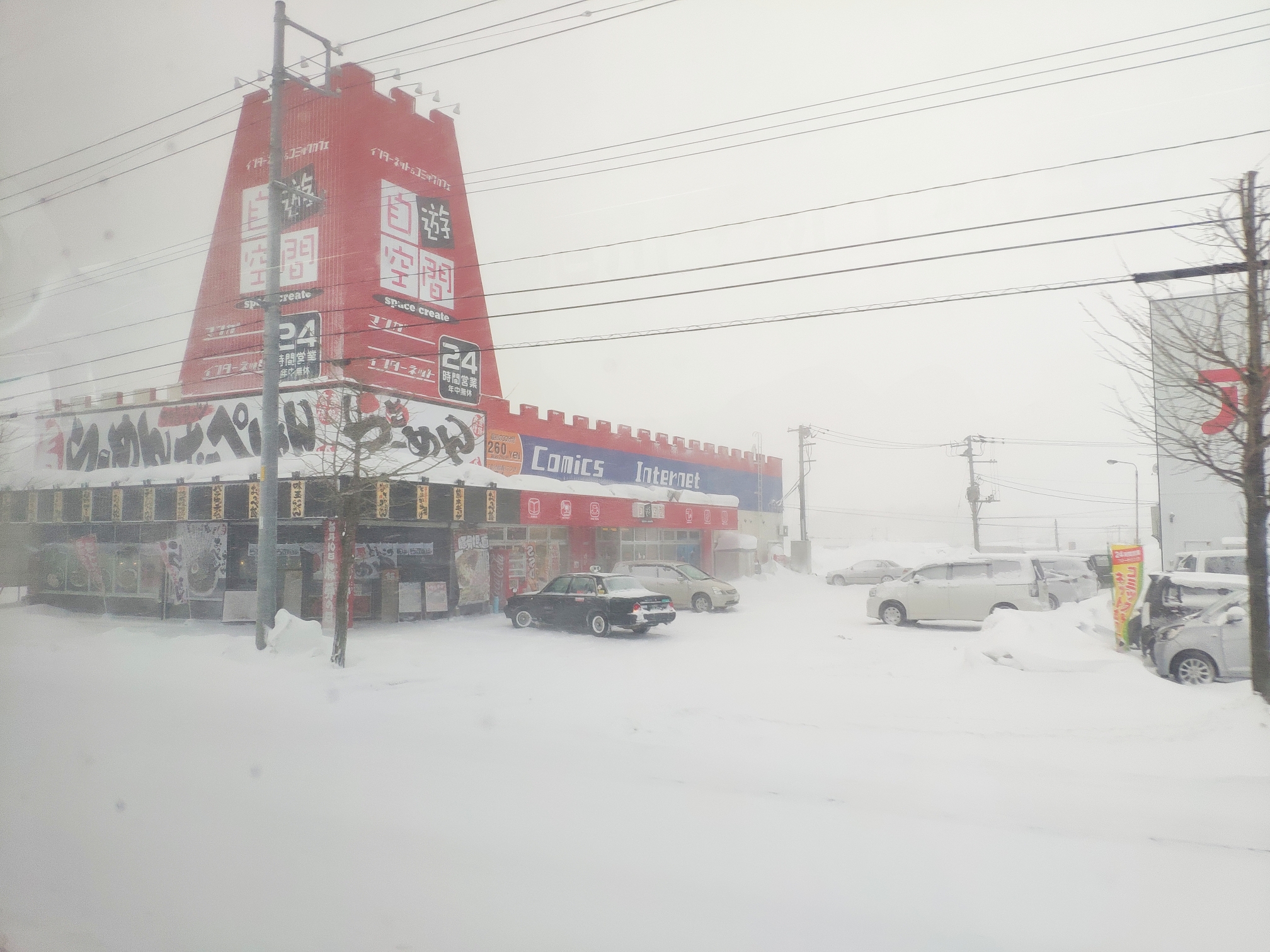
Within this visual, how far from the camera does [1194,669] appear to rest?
8.77 metres

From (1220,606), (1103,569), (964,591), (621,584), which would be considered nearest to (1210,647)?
(1220,606)

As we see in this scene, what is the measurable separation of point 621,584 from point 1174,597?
31.2 ft

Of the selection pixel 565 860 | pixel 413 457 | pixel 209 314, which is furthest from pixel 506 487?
pixel 565 860

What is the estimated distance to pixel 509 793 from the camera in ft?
17.5

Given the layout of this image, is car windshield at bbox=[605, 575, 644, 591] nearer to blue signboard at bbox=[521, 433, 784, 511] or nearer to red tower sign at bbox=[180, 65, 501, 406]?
red tower sign at bbox=[180, 65, 501, 406]

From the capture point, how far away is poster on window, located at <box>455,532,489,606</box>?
58.6ft

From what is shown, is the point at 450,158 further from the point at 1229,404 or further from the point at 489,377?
the point at 1229,404

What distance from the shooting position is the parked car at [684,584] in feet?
65.1

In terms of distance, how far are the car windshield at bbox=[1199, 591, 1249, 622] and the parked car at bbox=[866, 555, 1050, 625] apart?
6.22 m

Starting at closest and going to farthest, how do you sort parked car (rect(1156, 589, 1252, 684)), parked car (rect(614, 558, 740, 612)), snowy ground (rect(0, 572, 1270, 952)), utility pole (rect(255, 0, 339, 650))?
snowy ground (rect(0, 572, 1270, 952)) < parked car (rect(1156, 589, 1252, 684)) < utility pole (rect(255, 0, 339, 650)) < parked car (rect(614, 558, 740, 612))

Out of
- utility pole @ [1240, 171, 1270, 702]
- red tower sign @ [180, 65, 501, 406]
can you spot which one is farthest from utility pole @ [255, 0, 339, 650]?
utility pole @ [1240, 171, 1270, 702]

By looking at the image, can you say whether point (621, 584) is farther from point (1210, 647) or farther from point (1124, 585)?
point (1210, 647)

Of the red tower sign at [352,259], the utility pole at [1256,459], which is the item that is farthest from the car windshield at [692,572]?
the utility pole at [1256,459]

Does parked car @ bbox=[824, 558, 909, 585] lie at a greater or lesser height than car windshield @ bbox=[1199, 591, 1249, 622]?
lesser
